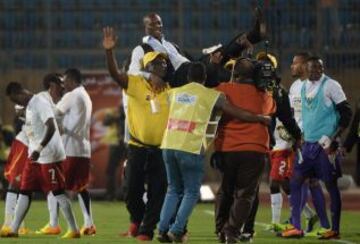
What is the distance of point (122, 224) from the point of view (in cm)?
2219

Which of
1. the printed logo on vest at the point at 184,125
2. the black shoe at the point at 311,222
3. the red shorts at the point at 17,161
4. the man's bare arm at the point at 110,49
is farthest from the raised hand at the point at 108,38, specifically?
the black shoe at the point at 311,222

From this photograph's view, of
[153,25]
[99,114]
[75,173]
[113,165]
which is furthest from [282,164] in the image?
[99,114]

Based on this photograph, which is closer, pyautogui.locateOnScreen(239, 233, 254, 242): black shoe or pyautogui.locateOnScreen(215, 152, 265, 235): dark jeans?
pyautogui.locateOnScreen(215, 152, 265, 235): dark jeans

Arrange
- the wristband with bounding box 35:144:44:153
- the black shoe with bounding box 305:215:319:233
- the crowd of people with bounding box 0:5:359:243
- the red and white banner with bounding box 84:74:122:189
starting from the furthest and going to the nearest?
the red and white banner with bounding box 84:74:122:189
the black shoe with bounding box 305:215:319:233
the wristband with bounding box 35:144:44:153
the crowd of people with bounding box 0:5:359:243

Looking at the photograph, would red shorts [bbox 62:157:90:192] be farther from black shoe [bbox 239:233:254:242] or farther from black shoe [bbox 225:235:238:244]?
black shoe [bbox 225:235:238:244]

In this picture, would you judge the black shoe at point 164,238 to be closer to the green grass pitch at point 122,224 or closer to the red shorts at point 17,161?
the green grass pitch at point 122,224

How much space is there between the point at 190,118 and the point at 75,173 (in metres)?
4.26

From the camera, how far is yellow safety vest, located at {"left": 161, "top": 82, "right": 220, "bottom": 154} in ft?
53.8

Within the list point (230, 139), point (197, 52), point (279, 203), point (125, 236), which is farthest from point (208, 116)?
point (197, 52)

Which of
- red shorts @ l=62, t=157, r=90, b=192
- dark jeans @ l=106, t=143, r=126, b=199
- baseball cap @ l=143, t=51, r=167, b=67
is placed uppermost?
baseball cap @ l=143, t=51, r=167, b=67

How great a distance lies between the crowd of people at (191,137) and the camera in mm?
16359

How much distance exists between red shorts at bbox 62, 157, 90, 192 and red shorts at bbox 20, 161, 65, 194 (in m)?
0.99

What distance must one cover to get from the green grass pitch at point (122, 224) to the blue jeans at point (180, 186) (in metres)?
0.66

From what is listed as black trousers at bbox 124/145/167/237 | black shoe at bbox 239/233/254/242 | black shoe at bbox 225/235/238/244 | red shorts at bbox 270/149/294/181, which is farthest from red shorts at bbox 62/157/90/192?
black shoe at bbox 225/235/238/244
